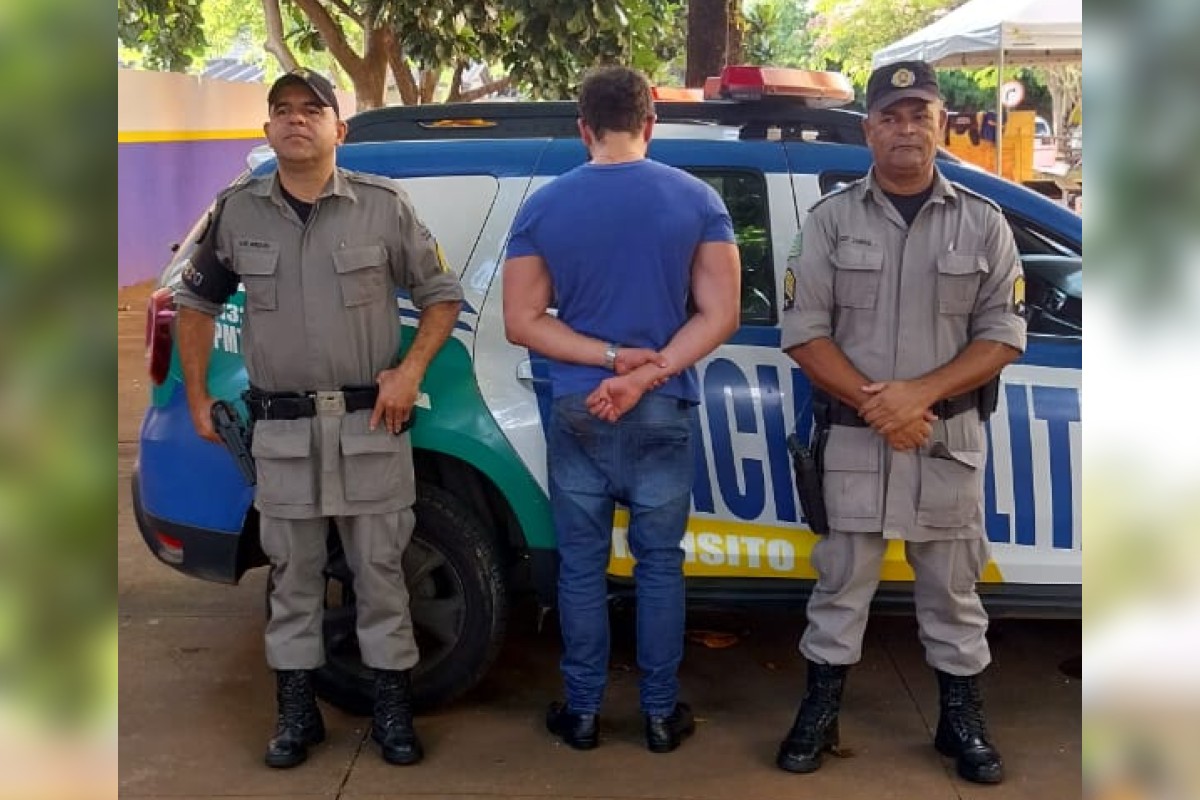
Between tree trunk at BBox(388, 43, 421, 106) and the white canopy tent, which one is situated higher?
the white canopy tent

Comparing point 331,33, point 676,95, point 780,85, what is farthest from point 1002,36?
point 780,85

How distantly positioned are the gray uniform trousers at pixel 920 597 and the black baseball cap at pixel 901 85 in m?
1.13

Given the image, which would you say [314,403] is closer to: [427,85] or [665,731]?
[665,731]

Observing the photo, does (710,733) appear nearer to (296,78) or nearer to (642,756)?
(642,756)

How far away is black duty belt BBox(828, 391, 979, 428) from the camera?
139 inches

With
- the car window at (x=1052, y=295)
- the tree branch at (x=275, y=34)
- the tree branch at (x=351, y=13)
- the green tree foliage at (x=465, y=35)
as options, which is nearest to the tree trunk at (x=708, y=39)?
the green tree foliage at (x=465, y=35)

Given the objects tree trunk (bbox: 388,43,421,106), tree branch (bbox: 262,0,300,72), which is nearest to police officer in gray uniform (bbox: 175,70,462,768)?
tree trunk (bbox: 388,43,421,106)

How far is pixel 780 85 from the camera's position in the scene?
3961mm

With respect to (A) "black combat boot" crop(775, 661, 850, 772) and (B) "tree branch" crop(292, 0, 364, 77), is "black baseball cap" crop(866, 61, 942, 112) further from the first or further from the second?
(B) "tree branch" crop(292, 0, 364, 77)

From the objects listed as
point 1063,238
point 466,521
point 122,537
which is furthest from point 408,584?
point 122,537

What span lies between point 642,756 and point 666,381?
107cm

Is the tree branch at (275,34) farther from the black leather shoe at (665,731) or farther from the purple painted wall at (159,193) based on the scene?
the black leather shoe at (665,731)

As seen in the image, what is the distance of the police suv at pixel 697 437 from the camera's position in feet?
12.4

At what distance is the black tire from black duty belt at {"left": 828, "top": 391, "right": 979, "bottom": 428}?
107 centimetres
